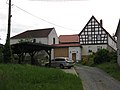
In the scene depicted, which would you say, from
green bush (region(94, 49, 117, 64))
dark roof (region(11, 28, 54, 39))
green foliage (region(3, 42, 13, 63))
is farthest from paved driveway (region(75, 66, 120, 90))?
dark roof (region(11, 28, 54, 39))

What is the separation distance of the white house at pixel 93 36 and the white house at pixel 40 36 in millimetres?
11448

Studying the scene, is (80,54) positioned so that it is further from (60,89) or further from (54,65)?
(60,89)

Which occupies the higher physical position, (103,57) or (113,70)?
(103,57)

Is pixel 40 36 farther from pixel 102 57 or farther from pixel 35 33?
pixel 102 57

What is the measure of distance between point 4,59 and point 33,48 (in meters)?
6.42

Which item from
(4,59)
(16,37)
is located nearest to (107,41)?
(16,37)

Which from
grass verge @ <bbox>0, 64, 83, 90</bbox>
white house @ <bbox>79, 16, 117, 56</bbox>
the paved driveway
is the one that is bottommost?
the paved driveway

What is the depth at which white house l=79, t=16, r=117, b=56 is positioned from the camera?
70.6m

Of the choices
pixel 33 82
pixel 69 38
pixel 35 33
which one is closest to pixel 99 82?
pixel 33 82

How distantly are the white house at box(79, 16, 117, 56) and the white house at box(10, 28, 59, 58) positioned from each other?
1145 centimetres

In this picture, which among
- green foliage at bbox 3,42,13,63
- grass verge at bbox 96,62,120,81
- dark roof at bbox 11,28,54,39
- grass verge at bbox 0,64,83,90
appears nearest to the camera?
grass verge at bbox 0,64,83,90

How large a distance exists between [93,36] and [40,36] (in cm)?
1563

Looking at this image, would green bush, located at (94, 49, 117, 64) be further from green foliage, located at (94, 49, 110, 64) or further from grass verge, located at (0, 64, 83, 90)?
grass verge, located at (0, 64, 83, 90)

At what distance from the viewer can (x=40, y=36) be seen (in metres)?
80.5
